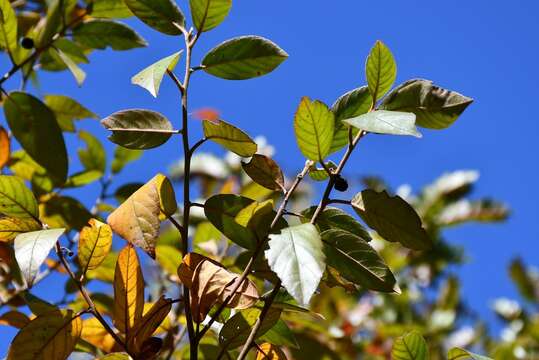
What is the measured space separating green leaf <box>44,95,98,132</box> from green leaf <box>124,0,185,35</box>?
663 millimetres

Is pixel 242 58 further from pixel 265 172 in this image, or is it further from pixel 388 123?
pixel 388 123

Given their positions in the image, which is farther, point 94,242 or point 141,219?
point 94,242

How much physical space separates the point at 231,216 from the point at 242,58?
213 millimetres

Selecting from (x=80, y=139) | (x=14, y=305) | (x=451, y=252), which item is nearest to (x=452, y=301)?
(x=451, y=252)

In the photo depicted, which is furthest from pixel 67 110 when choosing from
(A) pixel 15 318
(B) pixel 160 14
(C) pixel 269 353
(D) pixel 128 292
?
(C) pixel 269 353

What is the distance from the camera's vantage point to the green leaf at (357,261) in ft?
2.79

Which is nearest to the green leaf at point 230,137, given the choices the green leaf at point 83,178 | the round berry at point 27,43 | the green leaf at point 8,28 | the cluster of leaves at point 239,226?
the cluster of leaves at point 239,226

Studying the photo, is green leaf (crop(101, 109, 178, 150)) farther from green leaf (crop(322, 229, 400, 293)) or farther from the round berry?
the round berry

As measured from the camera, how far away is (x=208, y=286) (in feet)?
2.78

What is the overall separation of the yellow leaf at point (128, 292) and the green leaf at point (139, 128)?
0.14 m

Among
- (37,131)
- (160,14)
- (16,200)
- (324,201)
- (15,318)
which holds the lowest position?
(15,318)

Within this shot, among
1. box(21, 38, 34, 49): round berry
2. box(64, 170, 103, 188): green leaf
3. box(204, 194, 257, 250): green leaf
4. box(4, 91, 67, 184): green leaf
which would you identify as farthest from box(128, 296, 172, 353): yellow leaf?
box(64, 170, 103, 188): green leaf

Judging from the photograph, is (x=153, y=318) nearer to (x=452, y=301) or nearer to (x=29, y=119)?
(x=29, y=119)

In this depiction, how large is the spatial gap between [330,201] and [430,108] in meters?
0.16
